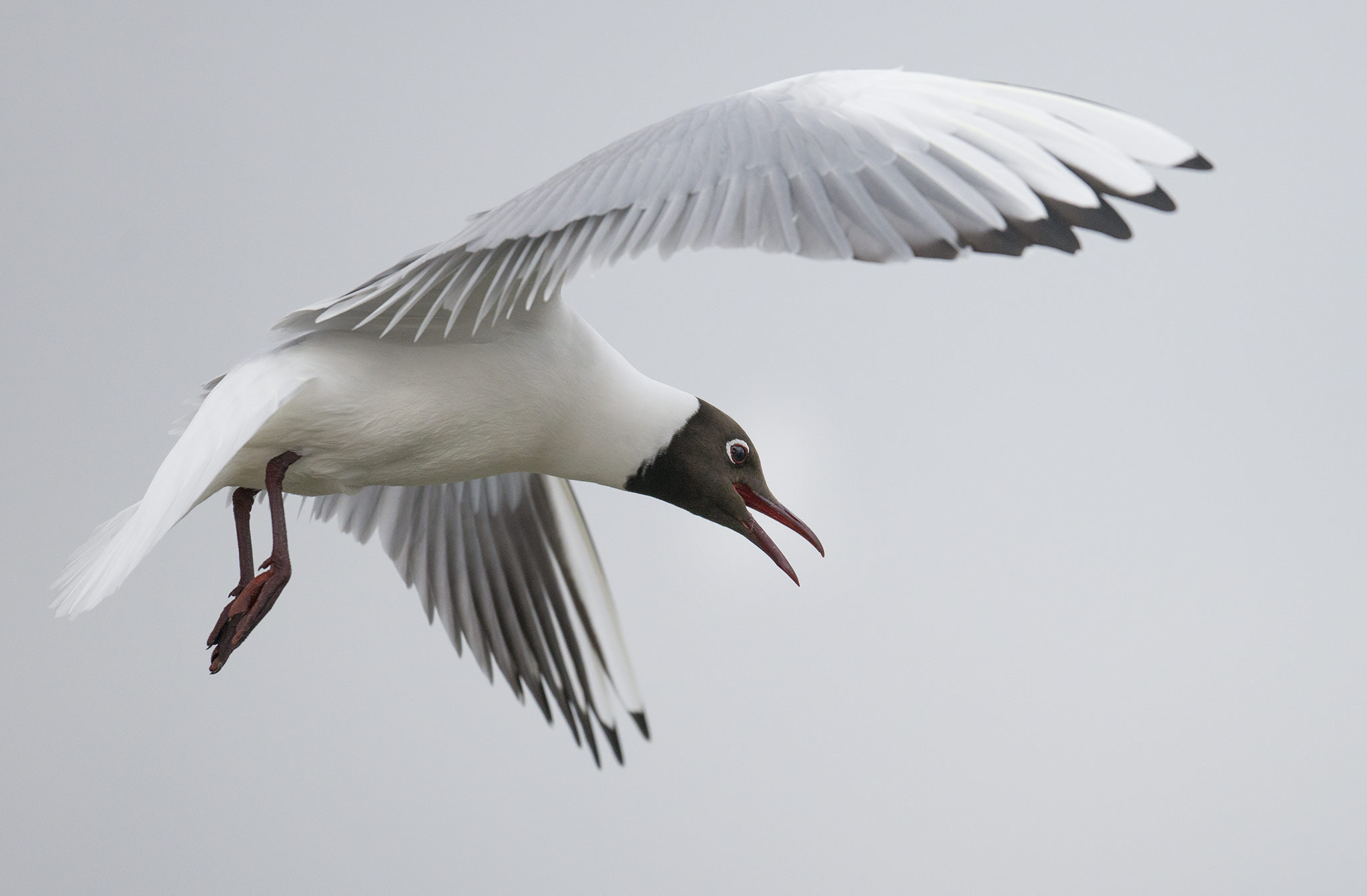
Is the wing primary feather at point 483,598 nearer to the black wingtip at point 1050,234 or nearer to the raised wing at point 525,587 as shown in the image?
the raised wing at point 525,587

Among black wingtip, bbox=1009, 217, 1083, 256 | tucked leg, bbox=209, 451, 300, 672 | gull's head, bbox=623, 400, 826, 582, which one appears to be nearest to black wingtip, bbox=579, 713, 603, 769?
gull's head, bbox=623, 400, 826, 582

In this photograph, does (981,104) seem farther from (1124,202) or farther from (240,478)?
(240,478)

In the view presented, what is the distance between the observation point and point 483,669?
2078 millimetres

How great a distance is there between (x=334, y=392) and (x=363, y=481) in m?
0.13

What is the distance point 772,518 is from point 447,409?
470 mm

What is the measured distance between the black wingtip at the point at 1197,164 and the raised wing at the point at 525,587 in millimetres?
1216

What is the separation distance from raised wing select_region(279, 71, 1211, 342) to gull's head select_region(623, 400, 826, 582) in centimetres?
38

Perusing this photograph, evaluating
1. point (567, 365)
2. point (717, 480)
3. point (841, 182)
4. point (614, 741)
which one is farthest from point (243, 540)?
point (841, 182)

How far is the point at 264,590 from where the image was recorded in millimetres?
1384

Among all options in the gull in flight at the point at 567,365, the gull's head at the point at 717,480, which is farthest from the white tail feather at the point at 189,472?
the gull's head at the point at 717,480

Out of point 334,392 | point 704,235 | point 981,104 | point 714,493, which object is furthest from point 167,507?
point 981,104

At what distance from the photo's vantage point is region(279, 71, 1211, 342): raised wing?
38.9 inches

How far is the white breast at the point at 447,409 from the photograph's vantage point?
4.65ft

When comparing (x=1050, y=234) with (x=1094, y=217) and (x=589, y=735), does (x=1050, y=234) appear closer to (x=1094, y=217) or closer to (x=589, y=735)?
(x=1094, y=217)
